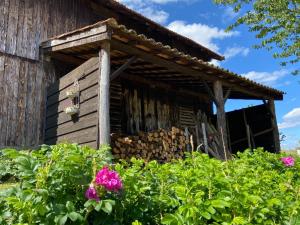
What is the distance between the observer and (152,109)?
1138 cm

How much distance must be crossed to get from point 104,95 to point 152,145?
293 centimetres

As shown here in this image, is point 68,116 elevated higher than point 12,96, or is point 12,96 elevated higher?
point 12,96

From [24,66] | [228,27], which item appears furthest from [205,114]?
[24,66]

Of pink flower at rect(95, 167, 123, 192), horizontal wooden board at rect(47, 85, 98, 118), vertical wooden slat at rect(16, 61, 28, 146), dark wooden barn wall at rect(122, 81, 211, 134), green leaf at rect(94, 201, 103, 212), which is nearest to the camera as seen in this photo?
green leaf at rect(94, 201, 103, 212)

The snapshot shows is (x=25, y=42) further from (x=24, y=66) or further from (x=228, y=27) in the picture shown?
(x=228, y=27)

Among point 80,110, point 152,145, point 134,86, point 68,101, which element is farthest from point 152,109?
point 80,110

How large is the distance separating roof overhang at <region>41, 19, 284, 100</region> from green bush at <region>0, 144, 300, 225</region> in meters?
4.45

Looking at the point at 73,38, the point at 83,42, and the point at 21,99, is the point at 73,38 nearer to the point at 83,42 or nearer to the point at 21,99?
the point at 83,42

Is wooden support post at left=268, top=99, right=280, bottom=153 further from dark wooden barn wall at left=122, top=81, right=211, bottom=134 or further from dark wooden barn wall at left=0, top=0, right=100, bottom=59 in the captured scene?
dark wooden barn wall at left=0, top=0, right=100, bottom=59

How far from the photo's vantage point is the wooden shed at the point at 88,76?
6875 mm

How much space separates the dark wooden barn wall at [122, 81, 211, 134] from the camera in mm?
10461

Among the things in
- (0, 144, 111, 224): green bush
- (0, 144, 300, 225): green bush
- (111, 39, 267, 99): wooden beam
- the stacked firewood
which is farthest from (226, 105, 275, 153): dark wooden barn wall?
(0, 144, 111, 224): green bush

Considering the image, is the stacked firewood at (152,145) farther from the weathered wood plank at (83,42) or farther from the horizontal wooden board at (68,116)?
the weathered wood plank at (83,42)

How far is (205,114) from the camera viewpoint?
14.1 meters
